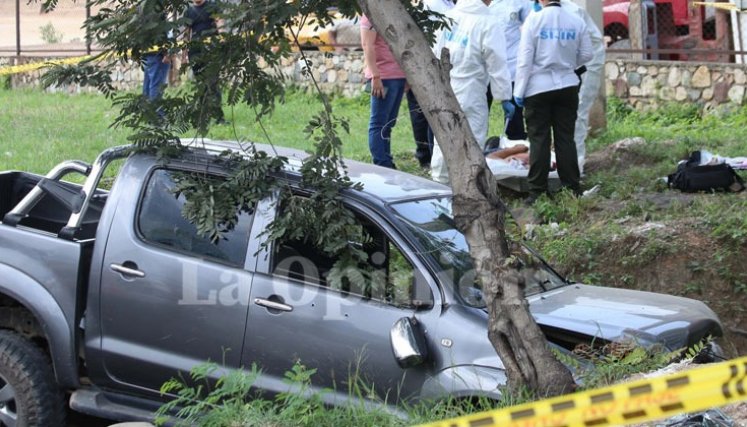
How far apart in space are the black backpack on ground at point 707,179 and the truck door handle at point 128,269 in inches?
220

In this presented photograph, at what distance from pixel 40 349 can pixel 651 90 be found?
10.5 metres

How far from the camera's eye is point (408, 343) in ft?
16.0

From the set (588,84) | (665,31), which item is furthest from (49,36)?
(588,84)

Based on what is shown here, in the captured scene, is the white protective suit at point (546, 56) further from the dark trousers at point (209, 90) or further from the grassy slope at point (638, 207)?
the dark trousers at point (209, 90)

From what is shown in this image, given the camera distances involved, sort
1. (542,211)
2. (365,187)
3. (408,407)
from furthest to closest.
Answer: (542,211) < (365,187) < (408,407)

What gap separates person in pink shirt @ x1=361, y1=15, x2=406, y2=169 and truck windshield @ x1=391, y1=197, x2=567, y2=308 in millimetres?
4170

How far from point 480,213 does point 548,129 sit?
16.5ft

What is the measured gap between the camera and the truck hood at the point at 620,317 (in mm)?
5148

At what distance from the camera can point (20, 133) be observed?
13.9m

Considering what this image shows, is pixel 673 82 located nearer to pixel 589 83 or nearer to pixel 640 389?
pixel 589 83

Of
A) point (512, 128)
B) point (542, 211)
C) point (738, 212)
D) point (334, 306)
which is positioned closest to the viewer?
point (334, 306)

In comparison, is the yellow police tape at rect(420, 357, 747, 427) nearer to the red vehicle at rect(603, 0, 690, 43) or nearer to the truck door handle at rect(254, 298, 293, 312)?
the truck door handle at rect(254, 298, 293, 312)

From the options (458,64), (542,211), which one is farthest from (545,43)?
(542,211)

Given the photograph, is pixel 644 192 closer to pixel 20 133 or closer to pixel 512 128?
pixel 512 128
